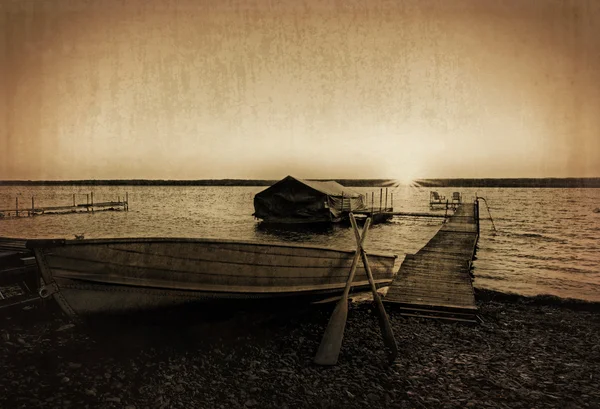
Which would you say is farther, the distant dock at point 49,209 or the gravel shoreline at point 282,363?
the distant dock at point 49,209

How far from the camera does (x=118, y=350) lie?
6324 mm

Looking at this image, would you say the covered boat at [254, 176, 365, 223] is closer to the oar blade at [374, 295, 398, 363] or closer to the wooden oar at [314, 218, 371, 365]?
the wooden oar at [314, 218, 371, 365]

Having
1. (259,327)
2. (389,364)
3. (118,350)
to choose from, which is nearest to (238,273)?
(259,327)

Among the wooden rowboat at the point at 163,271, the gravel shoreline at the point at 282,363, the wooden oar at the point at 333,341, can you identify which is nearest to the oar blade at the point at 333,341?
the wooden oar at the point at 333,341

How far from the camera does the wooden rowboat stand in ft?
20.8

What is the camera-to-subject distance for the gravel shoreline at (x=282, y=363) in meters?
5.03

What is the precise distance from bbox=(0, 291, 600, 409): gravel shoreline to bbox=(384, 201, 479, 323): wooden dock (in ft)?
1.80

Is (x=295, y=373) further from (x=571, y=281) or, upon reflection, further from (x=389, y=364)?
(x=571, y=281)

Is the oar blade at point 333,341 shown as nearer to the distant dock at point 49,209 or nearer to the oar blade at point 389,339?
the oar blade at point 389,339

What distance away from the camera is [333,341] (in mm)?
6488

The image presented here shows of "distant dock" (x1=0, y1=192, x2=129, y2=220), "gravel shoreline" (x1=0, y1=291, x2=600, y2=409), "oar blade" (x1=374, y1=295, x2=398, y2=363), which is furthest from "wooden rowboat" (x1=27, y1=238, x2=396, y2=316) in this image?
"distant dock" (x1=0, y1=192, x2=129, y2=220)

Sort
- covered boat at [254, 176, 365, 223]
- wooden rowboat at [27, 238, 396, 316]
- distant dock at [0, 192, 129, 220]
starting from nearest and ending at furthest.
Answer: wooden rowboat at [27, 238, 396, 316] < covered boat at [254, 176, 365, 223] < distant dock at [0, 192, 129, 220]

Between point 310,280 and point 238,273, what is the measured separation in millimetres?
1865

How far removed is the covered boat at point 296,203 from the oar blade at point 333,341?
2481cm
